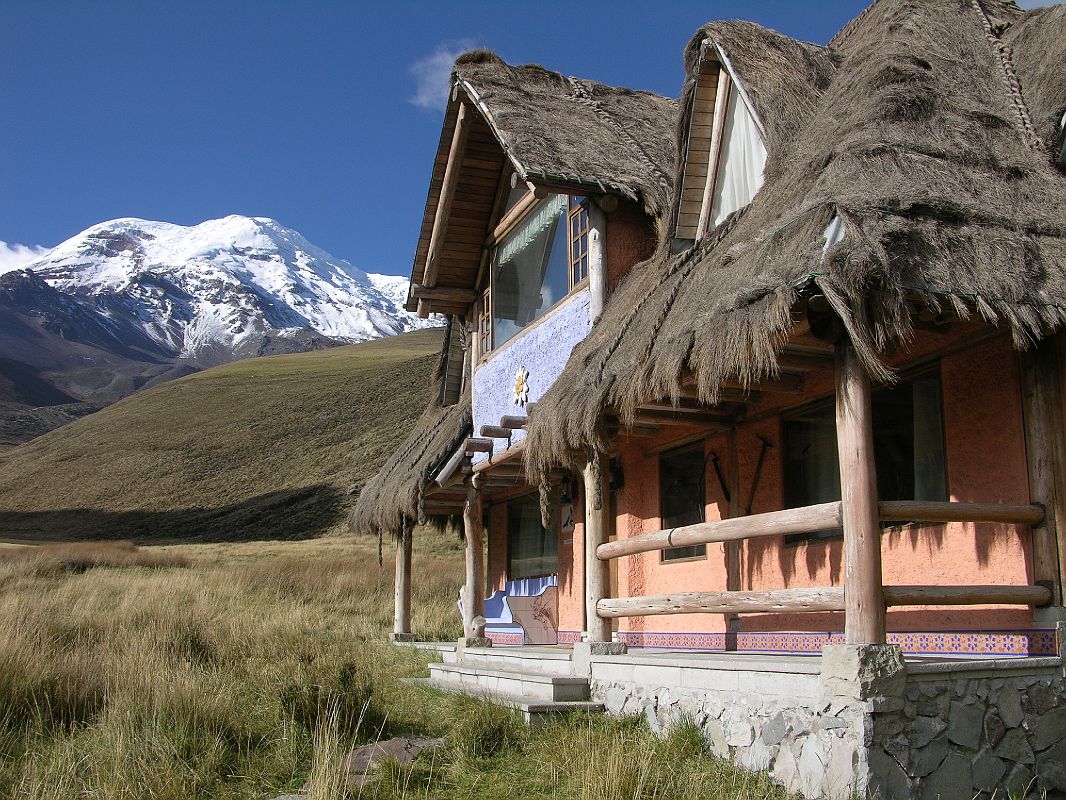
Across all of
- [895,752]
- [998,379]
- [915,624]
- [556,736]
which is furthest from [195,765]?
[998,379]

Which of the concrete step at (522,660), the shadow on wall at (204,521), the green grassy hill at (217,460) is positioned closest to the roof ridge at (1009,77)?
the concrete step at (522,660)

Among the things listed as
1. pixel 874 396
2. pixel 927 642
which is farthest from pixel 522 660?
pixel 874 396

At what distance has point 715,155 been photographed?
9742mm

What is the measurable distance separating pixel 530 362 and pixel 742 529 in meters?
5.08

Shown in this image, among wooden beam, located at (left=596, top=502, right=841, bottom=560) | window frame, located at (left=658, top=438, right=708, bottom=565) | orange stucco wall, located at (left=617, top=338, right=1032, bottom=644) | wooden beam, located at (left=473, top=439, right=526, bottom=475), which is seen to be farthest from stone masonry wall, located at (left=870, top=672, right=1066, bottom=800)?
wooden beam, located at (left=473, top=439, right=526, bottom=475)

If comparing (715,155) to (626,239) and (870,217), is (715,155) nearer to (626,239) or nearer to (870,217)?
(626,239)

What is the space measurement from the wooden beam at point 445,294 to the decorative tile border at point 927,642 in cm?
627

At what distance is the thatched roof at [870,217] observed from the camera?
5762mm

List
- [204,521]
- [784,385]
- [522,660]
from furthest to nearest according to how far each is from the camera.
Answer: [204,521]
[522,660]
[784,385]

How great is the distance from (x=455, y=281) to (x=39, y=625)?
6.69 m

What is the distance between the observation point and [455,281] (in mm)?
14016

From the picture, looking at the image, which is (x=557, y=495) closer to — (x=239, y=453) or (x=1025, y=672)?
(x=1025, y=672)

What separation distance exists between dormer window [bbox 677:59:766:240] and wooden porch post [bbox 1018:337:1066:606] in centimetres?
344

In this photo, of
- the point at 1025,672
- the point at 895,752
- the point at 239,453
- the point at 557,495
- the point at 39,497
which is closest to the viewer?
the point at 895,752
